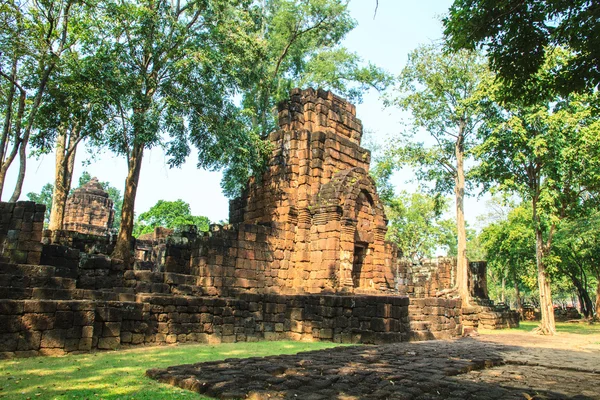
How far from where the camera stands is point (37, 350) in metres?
6.91

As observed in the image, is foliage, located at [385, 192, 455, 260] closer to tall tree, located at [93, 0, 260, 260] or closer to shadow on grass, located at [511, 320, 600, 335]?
shadow on grass, located at [511, 320, 600, 335]

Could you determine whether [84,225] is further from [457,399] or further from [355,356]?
[457,399]

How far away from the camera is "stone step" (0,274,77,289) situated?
8.86m

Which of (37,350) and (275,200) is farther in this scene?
(275,200)

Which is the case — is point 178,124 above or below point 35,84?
below

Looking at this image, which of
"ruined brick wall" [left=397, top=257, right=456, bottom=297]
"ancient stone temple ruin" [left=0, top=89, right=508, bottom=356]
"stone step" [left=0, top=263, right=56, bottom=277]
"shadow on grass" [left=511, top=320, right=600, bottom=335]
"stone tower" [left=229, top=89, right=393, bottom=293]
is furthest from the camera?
"ruined brick wall" [left=397, top=257, right=456, bottom=297]

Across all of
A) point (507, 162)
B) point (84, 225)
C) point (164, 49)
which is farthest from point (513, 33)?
point (84, 225)

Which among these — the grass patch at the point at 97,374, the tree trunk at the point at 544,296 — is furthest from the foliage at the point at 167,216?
the grass patch at the point at 97,374

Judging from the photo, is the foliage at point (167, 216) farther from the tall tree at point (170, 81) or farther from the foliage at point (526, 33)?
the foliage at point (526, 33)

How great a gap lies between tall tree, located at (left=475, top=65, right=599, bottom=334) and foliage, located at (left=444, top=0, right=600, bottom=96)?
11.3 m

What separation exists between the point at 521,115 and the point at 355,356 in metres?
16.2

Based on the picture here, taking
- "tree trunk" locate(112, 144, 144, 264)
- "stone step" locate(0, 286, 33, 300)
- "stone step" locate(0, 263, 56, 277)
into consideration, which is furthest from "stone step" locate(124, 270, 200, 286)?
"stone step" locate(0, 286, 33, 300)

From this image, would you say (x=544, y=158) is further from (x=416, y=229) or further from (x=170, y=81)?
(x=416, y=229)

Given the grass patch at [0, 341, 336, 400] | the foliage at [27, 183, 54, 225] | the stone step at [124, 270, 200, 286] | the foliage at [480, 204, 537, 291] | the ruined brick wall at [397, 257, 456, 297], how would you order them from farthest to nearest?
the foliage at [27, 183, 54, 225] < the foliage at [480, 204, 537, 291] < the ruined brick wall at [397, 257, 456, 297] < the stone step at [124, 270, 200, 286] < the grass patch at [0, 341, 336, 400]
